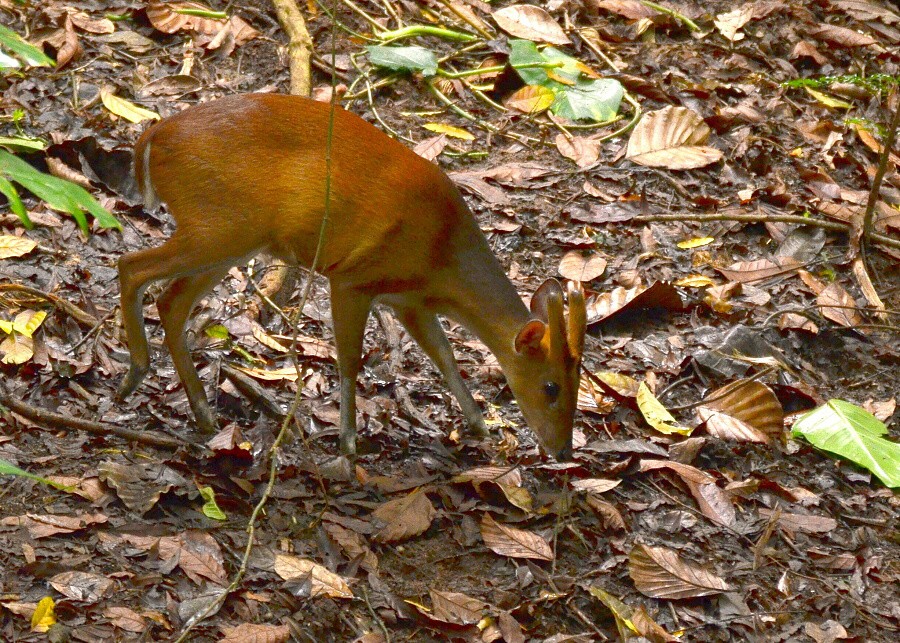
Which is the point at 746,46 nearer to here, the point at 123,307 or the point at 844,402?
the point at 844,402

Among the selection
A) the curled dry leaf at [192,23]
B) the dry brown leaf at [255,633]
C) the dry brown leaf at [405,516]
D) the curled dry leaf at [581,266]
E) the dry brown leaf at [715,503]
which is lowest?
the dry brown leaf at [715,503]

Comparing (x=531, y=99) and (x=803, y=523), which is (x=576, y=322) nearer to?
(x=803, y=523)

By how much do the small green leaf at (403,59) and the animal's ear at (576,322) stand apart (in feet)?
11.0

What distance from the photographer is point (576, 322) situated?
4.46 metres

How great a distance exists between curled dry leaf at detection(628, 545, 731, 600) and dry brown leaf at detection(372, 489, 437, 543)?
0.88 metres

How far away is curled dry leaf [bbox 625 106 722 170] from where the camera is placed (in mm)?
7156

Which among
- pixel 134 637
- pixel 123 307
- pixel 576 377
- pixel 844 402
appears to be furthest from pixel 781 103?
pixel 134 637

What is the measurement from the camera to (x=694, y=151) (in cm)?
724

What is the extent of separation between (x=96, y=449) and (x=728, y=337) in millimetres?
3372

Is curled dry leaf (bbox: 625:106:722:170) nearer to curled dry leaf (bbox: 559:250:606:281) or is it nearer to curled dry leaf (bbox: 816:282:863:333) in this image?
curled dry leaf (bbox: 559:250:606:281)

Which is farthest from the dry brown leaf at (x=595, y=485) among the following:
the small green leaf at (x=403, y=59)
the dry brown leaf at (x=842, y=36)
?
the dry brown leaf at (x=842, y=36)

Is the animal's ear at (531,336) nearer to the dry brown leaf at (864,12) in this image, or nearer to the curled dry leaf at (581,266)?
the curled dry leaf at (581,266)

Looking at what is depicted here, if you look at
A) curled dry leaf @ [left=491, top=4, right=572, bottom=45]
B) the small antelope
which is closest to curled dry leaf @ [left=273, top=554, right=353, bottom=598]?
the small antelope

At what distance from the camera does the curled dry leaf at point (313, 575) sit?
12.8 ft
